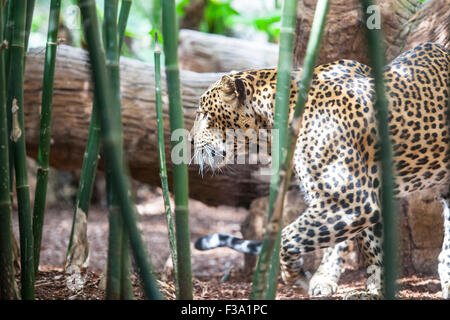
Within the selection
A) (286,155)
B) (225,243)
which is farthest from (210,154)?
(286,155)

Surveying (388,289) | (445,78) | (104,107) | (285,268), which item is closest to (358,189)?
(285,268)

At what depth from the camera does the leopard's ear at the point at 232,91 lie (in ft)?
9.09

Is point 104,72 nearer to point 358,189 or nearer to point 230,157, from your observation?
point 358,189

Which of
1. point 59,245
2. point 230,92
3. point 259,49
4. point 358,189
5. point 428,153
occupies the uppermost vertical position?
point 259,49

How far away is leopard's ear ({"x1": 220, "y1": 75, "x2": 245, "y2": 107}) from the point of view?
9.09ft

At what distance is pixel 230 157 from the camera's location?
3.08 metres

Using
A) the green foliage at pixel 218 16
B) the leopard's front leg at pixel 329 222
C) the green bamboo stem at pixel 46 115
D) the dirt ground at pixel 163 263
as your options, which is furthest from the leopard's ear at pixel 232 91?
the green foliage at pixel 218 16

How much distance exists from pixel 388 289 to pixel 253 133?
5.74 ft

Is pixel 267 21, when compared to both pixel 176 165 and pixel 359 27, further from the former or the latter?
pixel 176 165

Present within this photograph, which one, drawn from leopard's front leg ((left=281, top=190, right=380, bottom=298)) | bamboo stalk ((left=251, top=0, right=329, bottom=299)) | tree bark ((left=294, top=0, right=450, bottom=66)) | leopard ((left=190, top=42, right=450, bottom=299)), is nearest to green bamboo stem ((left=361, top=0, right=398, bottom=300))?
bamboo stalk ((left=251, top=0, right=329, bottom=299))

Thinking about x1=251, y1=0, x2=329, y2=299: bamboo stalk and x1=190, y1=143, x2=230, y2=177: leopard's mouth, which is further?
x1=190, y1=143, x2=230, y2=177: leopard's mouth

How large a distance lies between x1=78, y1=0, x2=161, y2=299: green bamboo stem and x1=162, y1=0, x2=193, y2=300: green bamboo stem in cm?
16

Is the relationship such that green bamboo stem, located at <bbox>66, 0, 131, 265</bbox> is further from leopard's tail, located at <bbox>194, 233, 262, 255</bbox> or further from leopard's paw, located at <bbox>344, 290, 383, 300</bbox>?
leopard's paw, located at <bbox>344, 290, 383, 300</bbox>

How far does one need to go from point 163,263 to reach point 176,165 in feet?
11.2
